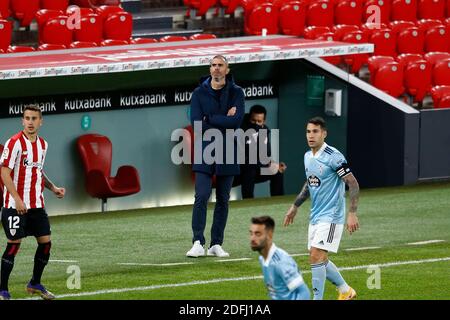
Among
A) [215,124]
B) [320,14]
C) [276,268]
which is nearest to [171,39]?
[320,14]

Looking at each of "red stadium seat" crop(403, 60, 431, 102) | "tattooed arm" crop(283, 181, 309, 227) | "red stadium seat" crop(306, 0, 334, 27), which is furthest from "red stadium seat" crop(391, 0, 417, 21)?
"tattooed arm" crop(283, 181, 309, 227)

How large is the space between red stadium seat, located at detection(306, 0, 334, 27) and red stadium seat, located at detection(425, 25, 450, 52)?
1605 millimetres

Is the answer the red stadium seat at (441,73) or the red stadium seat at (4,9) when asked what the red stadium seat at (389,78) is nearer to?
the red stadium seat at (441,73)

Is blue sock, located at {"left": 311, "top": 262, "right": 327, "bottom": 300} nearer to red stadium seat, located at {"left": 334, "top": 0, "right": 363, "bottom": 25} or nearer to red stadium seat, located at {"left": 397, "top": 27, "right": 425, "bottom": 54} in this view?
red stadium seat, located at {"left": 397, "top": 27, "right": 425, "bottom": 54}

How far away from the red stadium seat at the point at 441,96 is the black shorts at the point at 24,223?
9.33 meters

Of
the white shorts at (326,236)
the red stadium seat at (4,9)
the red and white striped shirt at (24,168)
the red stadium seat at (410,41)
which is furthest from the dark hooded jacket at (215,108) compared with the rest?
the red stadium seat at (410,41)

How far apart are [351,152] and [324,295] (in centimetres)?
747

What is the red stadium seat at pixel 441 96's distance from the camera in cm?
1959

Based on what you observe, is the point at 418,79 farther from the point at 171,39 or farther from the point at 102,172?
the point at 102,172
